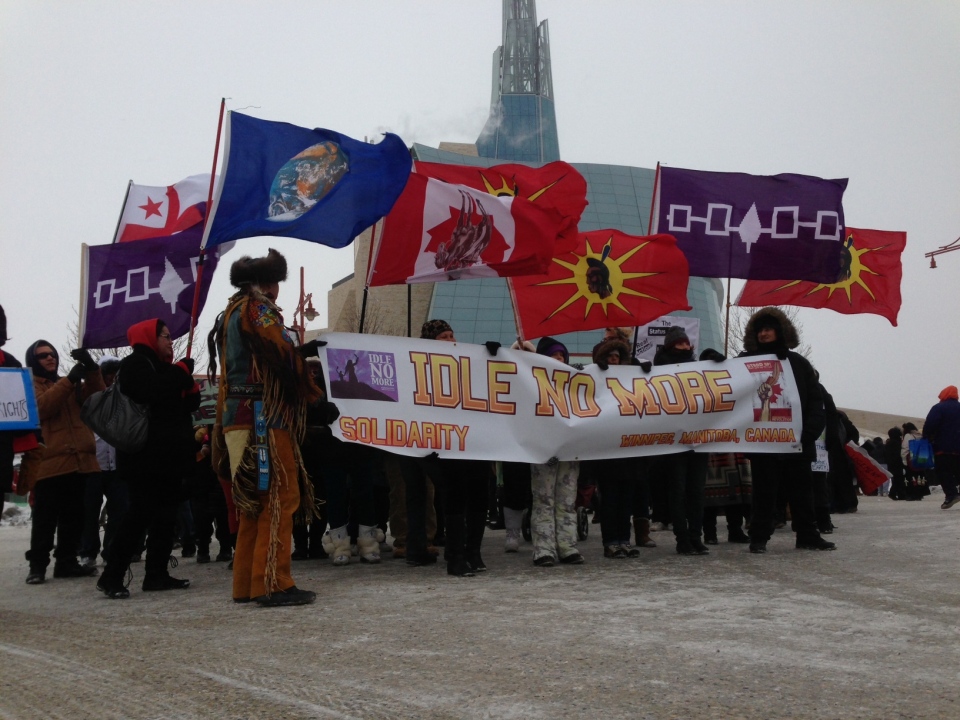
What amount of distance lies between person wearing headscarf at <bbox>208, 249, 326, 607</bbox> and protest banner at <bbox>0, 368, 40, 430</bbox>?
4.09 ft

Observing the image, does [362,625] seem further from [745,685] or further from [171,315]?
[171,315]

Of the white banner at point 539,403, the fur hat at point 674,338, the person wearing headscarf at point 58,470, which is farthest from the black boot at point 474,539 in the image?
the person wearing headscarf at point 58,470

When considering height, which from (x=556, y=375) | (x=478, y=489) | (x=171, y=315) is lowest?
(x=478, y=489)

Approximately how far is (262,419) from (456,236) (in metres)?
3.47

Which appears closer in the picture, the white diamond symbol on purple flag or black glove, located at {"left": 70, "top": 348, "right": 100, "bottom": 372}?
black glove, located at {"left": 70, "top": 348, "right": 100, "bottom": 372}

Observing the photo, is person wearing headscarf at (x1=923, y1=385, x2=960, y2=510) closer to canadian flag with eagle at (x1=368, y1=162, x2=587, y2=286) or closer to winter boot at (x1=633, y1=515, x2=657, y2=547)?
winter boot at (x1=633, y1=515, x2=657, y2=547)

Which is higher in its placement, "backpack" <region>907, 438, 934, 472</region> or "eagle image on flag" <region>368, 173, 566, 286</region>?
"eagle image on flag" <region>368, 173, 566, 286</region>

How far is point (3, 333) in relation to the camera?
650cm

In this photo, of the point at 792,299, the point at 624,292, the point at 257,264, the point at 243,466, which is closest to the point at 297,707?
the point at 243,466

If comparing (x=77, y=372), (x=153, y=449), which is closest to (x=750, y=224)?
(x=153, y=449)

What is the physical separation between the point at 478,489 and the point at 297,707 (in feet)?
13.4

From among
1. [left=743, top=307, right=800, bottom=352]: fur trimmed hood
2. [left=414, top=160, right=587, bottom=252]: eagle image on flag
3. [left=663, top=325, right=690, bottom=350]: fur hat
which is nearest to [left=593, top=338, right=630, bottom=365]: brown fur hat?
[left=663, top=325, right=690, bottom=350]: fur hat

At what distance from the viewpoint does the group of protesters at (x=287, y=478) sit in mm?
6176

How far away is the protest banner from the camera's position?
640 cm
